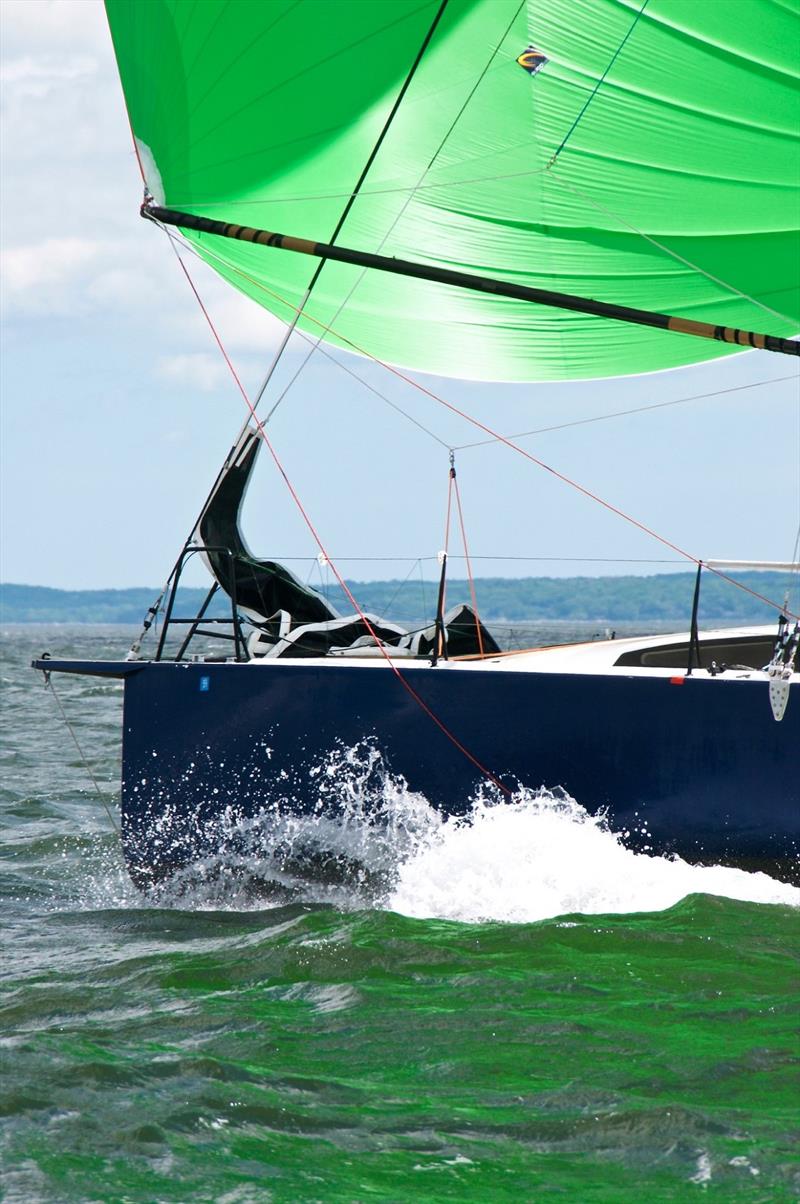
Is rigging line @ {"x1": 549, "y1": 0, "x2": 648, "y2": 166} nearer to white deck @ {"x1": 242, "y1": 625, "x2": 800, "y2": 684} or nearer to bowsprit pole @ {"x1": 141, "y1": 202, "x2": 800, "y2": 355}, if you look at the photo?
bowsprit pole @ {"x1": 141, "y1": 202, "x2": 800, "y2": 355}

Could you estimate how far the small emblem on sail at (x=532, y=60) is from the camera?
7168mm

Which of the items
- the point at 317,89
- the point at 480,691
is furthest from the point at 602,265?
the point at 480,691

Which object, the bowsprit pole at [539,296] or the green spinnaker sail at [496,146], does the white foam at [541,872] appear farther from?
the green spinnaker sail at [496,146]

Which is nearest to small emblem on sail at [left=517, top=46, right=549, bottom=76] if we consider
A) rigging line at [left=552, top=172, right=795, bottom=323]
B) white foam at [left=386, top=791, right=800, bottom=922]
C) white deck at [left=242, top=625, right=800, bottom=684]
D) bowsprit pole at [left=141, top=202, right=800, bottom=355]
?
rigging line at [left=552, top=172, right=795, bottom=323]

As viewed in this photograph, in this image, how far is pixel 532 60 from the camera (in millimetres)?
7199

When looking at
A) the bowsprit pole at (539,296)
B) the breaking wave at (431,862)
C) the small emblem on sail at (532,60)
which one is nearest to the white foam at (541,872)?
the breaking wave at (431,862)

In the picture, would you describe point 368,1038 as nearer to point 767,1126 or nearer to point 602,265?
point 767,1126

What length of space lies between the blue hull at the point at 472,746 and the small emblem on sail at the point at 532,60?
340cm

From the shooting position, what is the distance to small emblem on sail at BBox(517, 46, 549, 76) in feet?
23.5

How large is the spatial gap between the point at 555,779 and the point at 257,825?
4.50 ft

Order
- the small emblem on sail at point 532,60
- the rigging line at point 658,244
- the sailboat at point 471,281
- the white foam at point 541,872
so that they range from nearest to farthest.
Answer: the white foam at point 541,872
the sailboat at point 471,281
the small emblem on sail at point 532,60
the rigging line at point 658,244

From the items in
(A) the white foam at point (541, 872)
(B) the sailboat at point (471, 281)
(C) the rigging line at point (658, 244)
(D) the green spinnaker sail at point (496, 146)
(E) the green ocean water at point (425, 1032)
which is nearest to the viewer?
(E) the green ocean water at point (425, 1032)

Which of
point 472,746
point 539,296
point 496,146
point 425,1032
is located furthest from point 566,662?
point 496,146

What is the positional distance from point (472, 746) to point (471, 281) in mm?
2030
